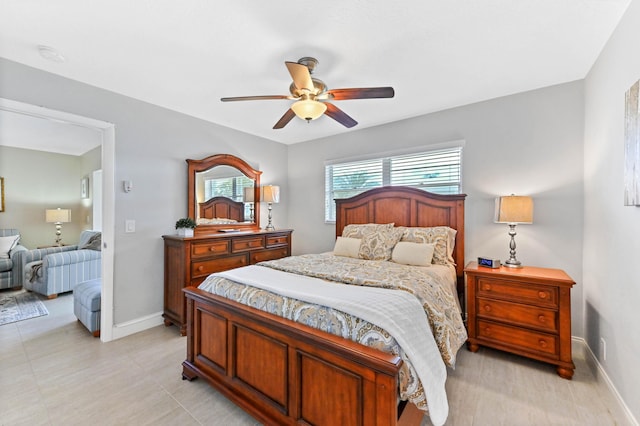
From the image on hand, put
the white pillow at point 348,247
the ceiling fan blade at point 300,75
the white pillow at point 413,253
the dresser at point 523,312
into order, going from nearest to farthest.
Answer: the ceiling fan blade at point 300,75 → the dresser at point 523,312 → the white pillow at point 413,253 → the white pillow at point 348,247

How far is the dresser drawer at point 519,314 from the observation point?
2.27 meters

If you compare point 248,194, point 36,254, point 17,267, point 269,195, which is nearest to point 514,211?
point 269,195

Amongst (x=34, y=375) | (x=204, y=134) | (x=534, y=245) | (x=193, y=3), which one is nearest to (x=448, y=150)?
(x=534, y=245)

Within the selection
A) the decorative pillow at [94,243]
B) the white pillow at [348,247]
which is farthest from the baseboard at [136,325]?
the decorative pillow at [94,243]

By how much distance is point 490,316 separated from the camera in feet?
8.24

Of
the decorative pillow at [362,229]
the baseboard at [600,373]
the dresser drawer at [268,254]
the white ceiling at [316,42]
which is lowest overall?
the baseboard at [600,373]

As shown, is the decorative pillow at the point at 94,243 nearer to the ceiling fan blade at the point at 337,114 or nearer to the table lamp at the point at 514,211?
the ceiling fan blade at the point at 337,114

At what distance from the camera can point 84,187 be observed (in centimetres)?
591

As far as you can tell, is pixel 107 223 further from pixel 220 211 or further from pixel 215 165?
pixel 215 165

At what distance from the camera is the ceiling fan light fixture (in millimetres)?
2221

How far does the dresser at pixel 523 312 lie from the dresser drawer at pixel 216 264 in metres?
2.67

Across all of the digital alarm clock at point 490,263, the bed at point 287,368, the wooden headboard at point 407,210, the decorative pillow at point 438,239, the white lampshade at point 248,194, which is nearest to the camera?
the bed at point 287,368

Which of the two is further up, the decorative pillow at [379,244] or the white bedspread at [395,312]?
the decorative pillow at [379,244]

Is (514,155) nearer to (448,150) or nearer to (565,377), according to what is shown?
(448,150)
